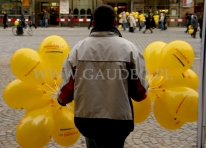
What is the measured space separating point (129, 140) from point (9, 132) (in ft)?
5.69

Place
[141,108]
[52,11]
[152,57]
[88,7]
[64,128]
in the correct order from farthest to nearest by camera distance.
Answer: [52,11] → [88,7] → [152,57] → [64,128] → [141,108]

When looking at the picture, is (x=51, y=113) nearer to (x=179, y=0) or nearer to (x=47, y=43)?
(x=47, y=43)

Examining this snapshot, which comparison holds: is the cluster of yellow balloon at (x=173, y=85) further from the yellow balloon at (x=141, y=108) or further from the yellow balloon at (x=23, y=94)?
the yellow balloon at (x=23, y=94)

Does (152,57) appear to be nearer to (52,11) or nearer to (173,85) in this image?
(173,85)

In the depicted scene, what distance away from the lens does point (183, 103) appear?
3850 millimetres

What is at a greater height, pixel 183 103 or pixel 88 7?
pixel 88 7

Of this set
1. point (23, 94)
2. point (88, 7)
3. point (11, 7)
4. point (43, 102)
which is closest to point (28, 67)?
point (23, 94)

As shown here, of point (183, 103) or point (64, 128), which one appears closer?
point (183, 103)

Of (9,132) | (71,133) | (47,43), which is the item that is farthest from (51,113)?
(9,132)

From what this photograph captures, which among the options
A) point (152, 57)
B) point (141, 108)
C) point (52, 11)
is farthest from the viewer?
point (52, 11)

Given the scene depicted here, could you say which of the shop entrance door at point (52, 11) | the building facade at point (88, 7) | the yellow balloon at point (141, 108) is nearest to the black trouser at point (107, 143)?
the yellow balloon at point (141, 108)

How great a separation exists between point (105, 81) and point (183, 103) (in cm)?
115

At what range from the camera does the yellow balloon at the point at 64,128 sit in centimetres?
398

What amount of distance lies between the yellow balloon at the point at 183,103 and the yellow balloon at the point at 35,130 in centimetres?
121
